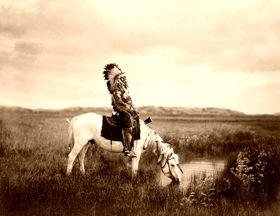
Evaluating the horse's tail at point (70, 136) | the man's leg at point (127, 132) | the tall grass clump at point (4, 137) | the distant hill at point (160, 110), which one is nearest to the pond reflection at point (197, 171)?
the man's leg at point (127, 132)

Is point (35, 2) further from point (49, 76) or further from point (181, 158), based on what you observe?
point (181, 158)

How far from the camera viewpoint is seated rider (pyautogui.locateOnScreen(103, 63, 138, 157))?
4.70 meters

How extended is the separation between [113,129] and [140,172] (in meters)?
0.49

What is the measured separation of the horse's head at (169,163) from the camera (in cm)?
485

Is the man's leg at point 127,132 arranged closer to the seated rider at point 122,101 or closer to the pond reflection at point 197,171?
the seated rider at point 122,101

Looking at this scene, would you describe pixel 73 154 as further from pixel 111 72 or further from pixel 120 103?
pixel 111 72

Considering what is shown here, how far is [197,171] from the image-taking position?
4902 millimetres

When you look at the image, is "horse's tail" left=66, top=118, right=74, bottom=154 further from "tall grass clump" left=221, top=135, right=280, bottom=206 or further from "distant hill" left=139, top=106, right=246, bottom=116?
"tall grass clump" left=221, top=135, right=280, bottom=206

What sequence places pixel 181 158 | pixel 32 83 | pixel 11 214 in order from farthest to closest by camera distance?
pixel 181 158 → pixel 32 83 → pixel 11 214

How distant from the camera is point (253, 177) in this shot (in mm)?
4809

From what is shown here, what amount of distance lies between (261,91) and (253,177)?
0.76m

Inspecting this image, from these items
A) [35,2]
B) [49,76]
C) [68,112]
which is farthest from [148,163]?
[35,2]

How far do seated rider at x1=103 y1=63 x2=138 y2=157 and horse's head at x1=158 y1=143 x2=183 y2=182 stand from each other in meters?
0.27

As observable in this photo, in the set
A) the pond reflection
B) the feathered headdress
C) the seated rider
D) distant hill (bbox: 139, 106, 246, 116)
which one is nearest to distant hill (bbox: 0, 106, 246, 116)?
distant hill (bbox: 139, 106, 246, 116)
